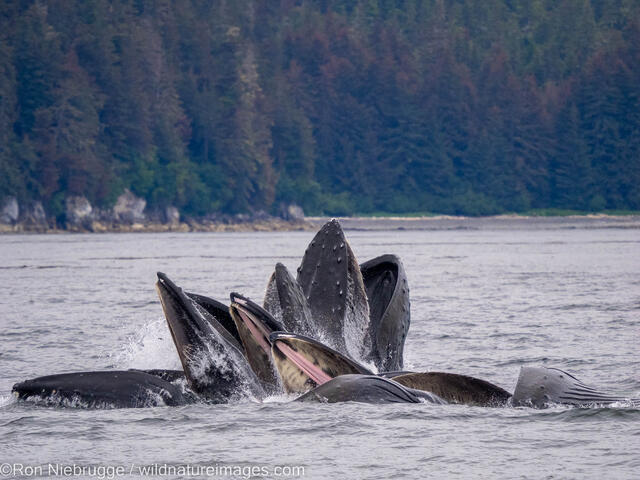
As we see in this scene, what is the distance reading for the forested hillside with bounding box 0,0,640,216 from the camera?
11144 cm

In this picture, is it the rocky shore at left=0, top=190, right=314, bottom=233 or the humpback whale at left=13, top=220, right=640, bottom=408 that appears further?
the rocky shore at left=0, top=190, right=314, bottom=233

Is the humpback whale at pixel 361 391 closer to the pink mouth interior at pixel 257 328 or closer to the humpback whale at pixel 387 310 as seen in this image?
the pink mouth interior at pixel 257 328

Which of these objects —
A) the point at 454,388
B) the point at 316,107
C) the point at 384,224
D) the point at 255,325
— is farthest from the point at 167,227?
the point at 454,388

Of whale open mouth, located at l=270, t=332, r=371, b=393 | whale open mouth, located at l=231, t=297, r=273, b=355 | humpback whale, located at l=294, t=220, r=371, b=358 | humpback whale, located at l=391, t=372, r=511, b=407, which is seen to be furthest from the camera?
humpback whale, located at l=294, t=220, r=371, b=358

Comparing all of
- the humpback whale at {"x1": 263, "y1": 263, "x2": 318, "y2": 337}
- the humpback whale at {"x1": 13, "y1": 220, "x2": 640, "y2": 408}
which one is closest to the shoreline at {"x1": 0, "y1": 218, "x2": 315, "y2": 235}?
the humpback whale at {"x1": 263, "y1": 263, "x2": 318, "y2": 337}

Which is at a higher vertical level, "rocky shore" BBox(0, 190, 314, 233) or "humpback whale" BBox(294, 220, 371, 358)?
"humpback whale" BBox(294, 220, 371, 358)

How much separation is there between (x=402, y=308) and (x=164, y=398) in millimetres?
3330

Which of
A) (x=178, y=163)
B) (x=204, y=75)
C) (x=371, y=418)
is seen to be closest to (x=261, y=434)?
(x=371, y=418)

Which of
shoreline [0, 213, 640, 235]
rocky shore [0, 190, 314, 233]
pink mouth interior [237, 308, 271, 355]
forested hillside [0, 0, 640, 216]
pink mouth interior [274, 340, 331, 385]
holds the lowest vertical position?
shoreline [0, 213, 640, 235]

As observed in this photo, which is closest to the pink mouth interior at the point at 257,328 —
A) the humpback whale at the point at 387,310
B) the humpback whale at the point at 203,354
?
the humpback whale at the point at 203,354

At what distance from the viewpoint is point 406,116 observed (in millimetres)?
147250

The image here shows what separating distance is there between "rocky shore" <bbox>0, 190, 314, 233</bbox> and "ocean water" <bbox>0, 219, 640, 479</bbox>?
68173 millimetres

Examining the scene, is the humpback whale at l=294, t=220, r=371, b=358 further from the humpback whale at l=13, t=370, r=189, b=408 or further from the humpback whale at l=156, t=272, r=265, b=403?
the humpback whale at l=13, t=370, r=189, b=408

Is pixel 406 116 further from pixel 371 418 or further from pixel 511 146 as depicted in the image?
pixel 371 418
